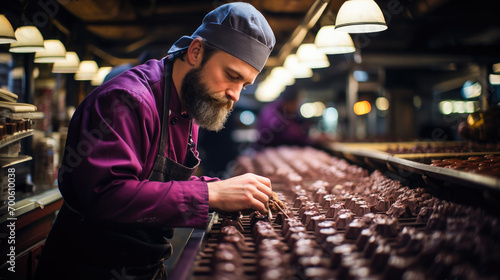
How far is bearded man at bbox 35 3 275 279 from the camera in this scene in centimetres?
144

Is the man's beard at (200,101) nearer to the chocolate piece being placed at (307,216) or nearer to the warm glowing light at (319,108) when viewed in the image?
the chocolate piece being placed at (307,216)

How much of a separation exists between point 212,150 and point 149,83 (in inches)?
250

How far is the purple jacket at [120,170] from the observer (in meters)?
1.42

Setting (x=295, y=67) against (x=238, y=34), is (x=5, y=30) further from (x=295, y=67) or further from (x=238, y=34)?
(x=295, y=67)

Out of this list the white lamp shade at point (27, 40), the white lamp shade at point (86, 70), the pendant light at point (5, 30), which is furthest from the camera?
the white lamp shade at point (86, 70)

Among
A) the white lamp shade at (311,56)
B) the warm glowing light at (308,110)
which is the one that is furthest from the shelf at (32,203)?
the warm glowing light at (308,110)

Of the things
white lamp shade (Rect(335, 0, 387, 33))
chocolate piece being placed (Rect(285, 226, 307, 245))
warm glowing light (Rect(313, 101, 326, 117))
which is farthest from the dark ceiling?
warm glowing light (Rect(313, 101, 326, 117))

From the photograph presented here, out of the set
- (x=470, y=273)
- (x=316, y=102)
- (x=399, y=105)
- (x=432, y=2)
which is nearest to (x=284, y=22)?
(x=432, y=2)

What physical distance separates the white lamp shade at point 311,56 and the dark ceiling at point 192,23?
0.21 metres

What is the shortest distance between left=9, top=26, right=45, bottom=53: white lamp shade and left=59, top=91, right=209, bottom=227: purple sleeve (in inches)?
69.2

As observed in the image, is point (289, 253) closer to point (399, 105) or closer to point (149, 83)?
point (149, 83)

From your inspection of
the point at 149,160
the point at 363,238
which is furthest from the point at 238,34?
the point at 363,238

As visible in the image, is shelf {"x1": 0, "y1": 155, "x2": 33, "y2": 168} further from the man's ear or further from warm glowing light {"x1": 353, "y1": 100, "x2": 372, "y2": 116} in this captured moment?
warm glowing light {"x1": 353, "y1": 100, "x2": 372, "y2": 116}

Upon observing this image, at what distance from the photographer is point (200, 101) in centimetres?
187
